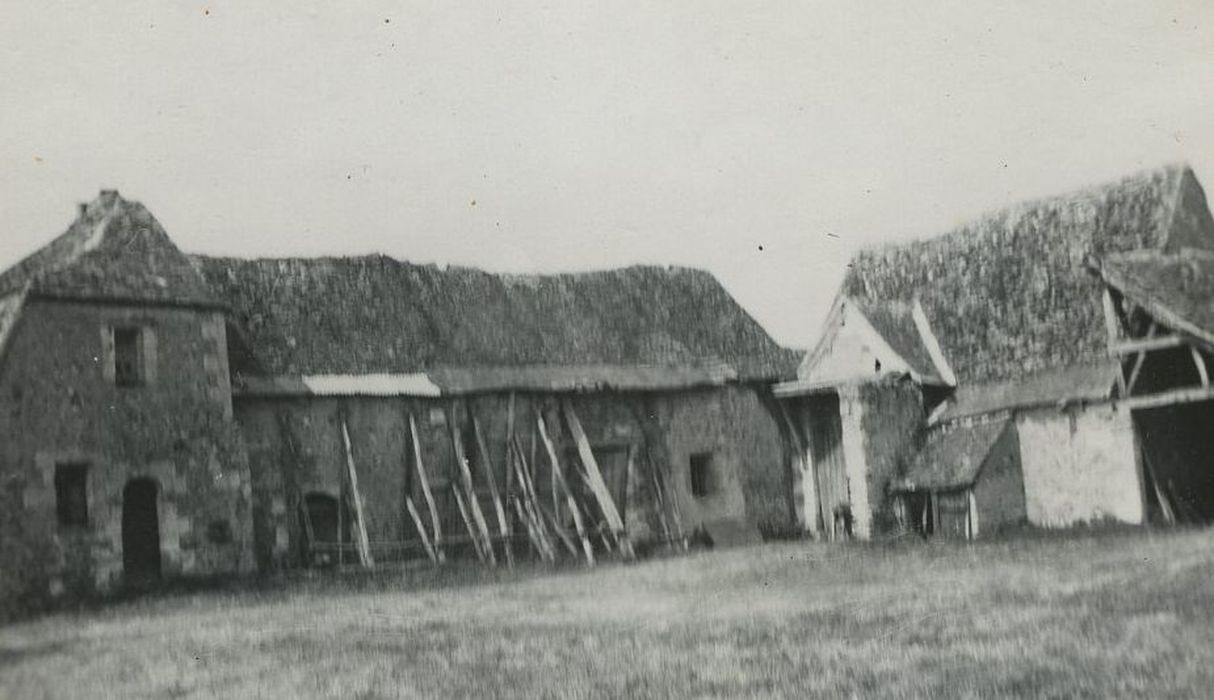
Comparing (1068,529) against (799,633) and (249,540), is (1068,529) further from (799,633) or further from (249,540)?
(249,540)

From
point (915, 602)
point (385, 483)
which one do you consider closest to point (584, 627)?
point (915, 602)

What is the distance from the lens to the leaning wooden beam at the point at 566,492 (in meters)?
19.3

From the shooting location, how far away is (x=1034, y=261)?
20.6 m

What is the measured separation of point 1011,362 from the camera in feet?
65.6

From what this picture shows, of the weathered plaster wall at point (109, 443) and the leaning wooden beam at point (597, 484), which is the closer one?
the weathered plaster wall at point (109, 443)

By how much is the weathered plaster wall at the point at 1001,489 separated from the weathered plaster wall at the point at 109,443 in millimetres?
11714

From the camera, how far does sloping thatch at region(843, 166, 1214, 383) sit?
1862 cm

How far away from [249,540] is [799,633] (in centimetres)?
933

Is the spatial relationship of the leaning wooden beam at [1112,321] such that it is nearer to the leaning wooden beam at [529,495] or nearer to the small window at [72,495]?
the leaning wooden beam at [529,495]

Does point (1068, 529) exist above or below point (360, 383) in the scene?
below

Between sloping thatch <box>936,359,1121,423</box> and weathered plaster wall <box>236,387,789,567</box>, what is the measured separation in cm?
382

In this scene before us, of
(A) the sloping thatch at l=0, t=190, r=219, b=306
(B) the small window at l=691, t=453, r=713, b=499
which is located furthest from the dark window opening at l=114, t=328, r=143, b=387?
(B) the small window at l=691, t=453, r=713, b=499

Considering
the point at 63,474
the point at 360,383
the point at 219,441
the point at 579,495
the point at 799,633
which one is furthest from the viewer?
the point at 579,495

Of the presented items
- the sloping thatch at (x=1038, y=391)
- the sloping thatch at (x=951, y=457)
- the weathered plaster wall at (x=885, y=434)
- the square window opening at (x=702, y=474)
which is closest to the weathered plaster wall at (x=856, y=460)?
the weathered plaster wall at (x=885, y=434)
